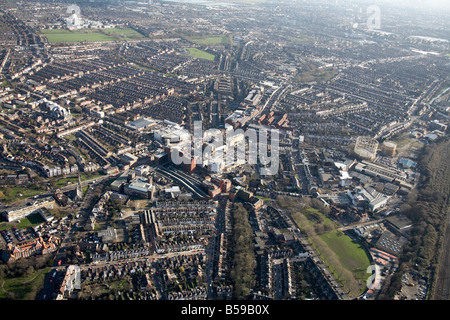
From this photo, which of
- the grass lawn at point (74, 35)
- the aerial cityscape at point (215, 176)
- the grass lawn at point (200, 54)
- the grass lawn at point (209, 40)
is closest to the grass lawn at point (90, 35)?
the grass lawn at point (74, 35)

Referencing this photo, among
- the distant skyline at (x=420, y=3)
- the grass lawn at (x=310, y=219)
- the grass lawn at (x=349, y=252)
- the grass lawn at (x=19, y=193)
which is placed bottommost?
the grass lawn at (x=349, y=252)

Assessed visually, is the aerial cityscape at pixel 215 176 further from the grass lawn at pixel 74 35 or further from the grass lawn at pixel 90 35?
the grass lawn at pixel 90 35

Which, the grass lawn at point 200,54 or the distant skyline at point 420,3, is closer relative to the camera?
the grass lawn at point 200,54

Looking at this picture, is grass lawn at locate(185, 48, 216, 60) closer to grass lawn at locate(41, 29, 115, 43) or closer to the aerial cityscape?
the aerial cityscape

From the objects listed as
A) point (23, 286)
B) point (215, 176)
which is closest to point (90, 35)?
point (215, 176)

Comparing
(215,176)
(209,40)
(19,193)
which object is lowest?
(19,193)

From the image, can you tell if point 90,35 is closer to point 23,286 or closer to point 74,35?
point 74,35

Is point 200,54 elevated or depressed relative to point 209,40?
depressed
